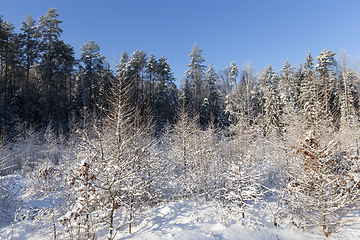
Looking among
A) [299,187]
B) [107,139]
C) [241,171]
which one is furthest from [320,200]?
[107,139]

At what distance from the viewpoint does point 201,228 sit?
6156 millimetres

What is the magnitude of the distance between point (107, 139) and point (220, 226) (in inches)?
189

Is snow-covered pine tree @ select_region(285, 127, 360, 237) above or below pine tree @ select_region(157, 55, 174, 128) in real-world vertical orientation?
below

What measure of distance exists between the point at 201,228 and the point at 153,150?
15.2ft

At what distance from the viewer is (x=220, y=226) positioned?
20.4 feet

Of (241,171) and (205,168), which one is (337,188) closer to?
(241,171)

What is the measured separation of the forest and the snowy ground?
0.19 metres

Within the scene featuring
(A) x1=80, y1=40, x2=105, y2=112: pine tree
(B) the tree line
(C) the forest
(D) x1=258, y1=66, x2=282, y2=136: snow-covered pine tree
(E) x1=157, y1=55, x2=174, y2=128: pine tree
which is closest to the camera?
(C) the forest

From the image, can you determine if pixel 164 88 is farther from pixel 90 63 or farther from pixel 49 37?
pixel 49 37

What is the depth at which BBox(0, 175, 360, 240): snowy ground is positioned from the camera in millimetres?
5758

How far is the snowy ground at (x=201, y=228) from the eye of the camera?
18.9 feet

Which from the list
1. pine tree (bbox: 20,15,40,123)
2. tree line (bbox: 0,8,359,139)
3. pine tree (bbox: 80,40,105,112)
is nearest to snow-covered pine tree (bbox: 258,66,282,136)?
tree line (bbox: 0,8,359,139)

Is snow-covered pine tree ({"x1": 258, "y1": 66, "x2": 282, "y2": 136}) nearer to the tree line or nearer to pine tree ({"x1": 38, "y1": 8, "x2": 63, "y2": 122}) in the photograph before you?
the tree line

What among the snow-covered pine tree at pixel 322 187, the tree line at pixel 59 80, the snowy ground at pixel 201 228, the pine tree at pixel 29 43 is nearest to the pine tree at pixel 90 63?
the tree line at pixel 59 80
